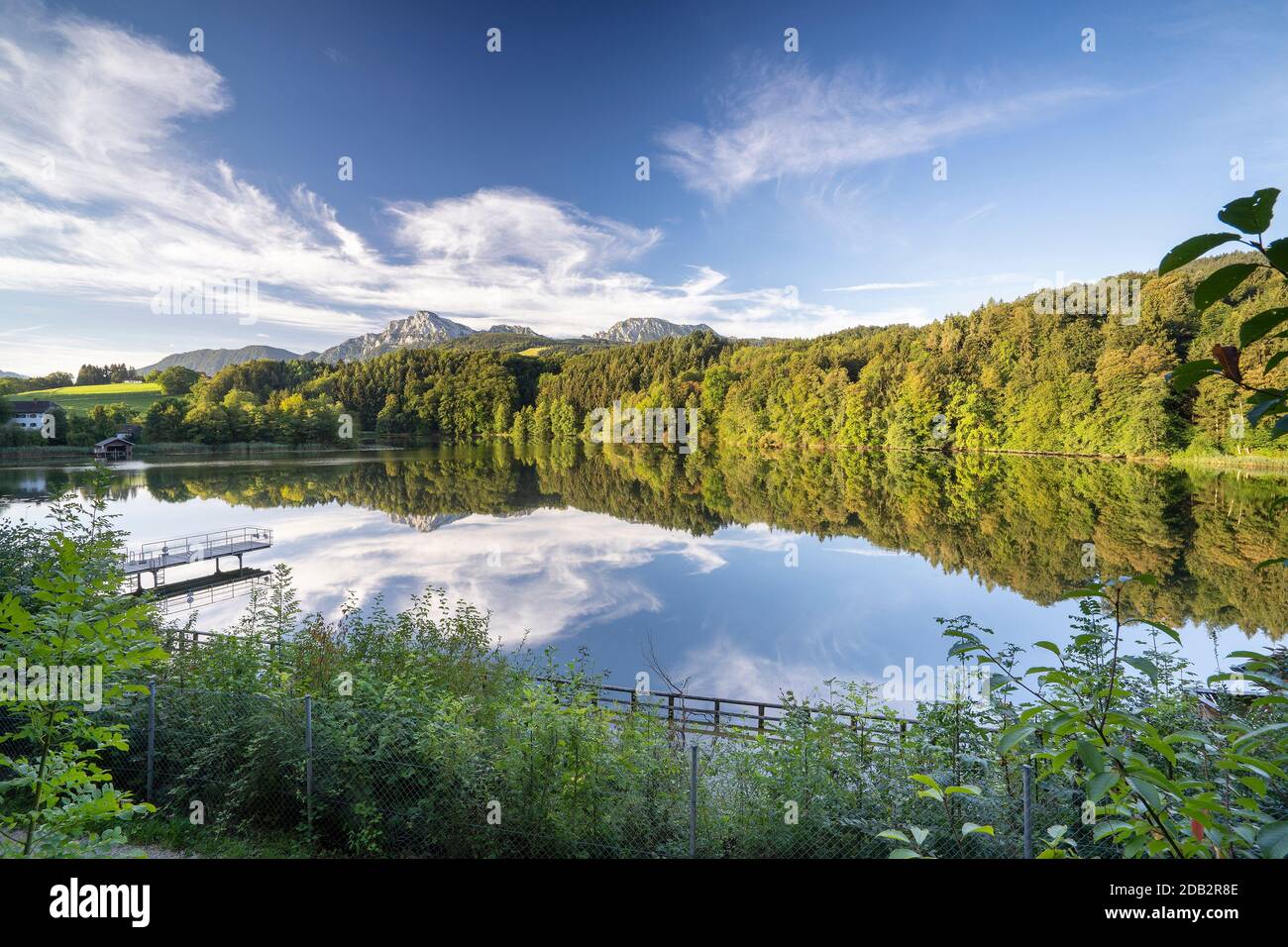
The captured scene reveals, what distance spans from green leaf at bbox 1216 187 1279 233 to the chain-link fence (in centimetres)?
515

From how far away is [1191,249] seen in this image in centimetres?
117

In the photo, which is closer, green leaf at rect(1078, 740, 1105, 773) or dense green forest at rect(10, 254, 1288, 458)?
green leaf at rect(1078, 740, 1105, 773)

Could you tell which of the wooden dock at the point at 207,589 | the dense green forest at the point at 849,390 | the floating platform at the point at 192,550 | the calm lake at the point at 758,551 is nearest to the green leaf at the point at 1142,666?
the calm lake at the point at 758,551

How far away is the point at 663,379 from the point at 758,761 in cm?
9914

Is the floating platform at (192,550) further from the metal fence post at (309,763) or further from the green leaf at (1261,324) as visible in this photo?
the green leaf at (1261,324)

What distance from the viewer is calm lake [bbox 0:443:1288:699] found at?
1916 cm

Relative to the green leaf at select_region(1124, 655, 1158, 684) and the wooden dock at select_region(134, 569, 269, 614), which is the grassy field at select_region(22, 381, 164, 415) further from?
the green leaf at select_region(1124, 655, 1158, 684)

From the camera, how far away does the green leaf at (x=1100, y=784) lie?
124 centimetres

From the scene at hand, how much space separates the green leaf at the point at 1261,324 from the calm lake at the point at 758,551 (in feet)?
18.4

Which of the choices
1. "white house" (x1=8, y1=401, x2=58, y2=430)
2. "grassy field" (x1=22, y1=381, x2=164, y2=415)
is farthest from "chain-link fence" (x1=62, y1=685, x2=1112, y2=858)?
"grassy field" (x1=22, y1=381, x2=164, y2=415)
